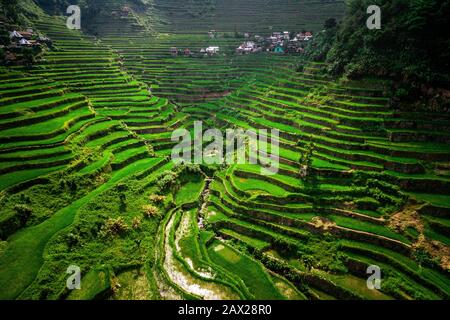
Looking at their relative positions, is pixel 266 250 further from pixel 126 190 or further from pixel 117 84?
pixel 117 84

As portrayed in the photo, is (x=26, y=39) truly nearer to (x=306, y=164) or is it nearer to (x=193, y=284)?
(x=306, y=164)
